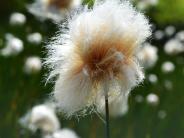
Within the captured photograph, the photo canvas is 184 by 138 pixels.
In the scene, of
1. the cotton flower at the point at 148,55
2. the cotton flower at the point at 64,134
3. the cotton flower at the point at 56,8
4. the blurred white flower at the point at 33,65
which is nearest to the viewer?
the cotton flower at the point at 64,134

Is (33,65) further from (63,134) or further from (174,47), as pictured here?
(174,47)

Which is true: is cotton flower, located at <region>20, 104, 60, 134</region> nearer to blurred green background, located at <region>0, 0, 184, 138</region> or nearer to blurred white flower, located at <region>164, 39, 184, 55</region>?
blurred green background, located at <region>0, 0, 184, 138</region>

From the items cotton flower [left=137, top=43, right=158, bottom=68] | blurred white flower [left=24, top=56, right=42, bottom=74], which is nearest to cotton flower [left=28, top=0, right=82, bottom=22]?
blurred white flower [left=24, top=56, right=42, bottom=74]

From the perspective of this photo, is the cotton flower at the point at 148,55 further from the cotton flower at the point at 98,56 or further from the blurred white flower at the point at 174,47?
the cotton flower at the point at 98,56

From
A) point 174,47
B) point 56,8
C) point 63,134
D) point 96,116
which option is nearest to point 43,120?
point 63,134

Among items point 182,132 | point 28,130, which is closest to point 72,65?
point 28,130

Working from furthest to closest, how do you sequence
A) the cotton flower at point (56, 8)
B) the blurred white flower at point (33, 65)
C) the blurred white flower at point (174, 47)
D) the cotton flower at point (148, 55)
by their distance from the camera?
the blurred white flower at point (174, 47)
the cotton flower at point (148, 55)
the blurred white flower at point (33, 65)
the cotton flower at point (56, 8)

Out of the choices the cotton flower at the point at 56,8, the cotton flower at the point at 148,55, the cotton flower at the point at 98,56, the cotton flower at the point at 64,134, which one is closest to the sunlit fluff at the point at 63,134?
the cotton flower at the point at 64,134

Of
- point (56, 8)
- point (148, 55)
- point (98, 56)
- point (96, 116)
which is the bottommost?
point (98, 56)
